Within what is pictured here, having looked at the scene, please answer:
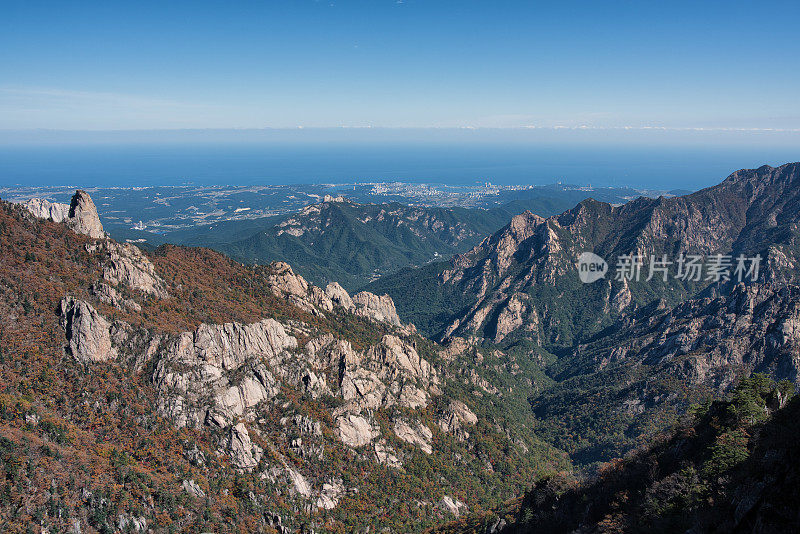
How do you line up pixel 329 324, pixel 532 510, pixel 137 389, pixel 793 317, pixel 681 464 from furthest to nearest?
pixel 793 317 → pixel 329 324 → pixel 137 389 → pixel 532 510 → pixel 681 464

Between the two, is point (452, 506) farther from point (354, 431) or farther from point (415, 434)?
point (354, 431)

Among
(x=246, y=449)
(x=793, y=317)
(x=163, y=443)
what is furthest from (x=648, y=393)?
(x=163, y=443)

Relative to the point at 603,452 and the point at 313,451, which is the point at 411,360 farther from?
the point at 603,452

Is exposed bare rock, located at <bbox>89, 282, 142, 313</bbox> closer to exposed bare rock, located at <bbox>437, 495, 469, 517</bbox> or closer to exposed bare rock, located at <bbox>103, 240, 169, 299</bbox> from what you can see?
exposed bare rock, located at <bbox>103, 240, 169, 299</bbox>

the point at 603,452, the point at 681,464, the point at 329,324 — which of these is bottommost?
the point at 603,452

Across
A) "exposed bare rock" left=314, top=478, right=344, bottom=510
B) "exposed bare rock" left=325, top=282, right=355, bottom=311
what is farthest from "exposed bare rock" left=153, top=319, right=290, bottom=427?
"exposed bare rock" left=325, top=282, right=355, bottom=311

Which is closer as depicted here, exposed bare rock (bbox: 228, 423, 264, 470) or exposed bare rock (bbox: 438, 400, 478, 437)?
exposed bare rock (bbox: 228, 423, 264, 470)

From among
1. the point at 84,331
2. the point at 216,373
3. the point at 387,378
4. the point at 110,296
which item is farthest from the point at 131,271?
the point at 387,378

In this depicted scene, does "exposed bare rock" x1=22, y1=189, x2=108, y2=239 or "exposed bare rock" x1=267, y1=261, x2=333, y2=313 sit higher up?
"exposed bare rock" x1=22, y1=189, x2=108, y2=239
